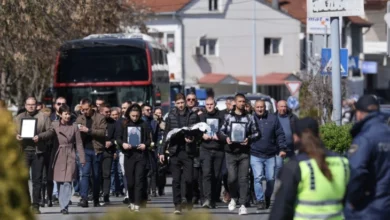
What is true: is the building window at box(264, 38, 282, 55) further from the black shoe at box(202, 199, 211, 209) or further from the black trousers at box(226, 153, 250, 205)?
the black trousers at box(226, 153, 250, 205)

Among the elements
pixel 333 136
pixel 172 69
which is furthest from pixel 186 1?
pixel 333 136

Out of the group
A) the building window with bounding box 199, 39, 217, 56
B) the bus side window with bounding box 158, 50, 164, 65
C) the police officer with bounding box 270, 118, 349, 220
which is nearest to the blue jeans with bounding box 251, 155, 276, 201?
the police officer with bounding box 270, 118, 349, 220

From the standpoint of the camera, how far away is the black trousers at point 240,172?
17.2m

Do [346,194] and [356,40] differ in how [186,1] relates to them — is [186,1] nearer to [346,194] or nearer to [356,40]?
[356,40]

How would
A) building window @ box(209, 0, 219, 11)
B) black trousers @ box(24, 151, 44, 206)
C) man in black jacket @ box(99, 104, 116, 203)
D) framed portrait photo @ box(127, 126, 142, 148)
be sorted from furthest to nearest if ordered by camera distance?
building window @ box(209, 0, 219, 11)
man in black jacket @ box(99, 104, 116, 203)
black trousers @ box(24, 151, 44, 206)
framed portrait photo @ box(127, 126, 142, 148)

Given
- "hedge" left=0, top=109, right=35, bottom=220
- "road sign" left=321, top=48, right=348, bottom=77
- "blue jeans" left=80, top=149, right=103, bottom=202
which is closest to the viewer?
"hedge" left=0, top=109, right=35, bottom=220

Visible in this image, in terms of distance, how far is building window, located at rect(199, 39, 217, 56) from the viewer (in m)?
66.4

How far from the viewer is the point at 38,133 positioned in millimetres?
17188

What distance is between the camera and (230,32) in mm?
66625

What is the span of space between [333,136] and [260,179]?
63.7 inches

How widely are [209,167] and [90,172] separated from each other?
2263 millimetres

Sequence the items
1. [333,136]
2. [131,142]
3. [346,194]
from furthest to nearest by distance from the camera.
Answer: [333,136]
[131,142]
[346,194]

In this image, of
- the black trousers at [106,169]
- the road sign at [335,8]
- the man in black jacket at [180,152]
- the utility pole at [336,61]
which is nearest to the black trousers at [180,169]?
the man in black jacket at [180,152]

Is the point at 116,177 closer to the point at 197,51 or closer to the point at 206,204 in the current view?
the point at 206,204
